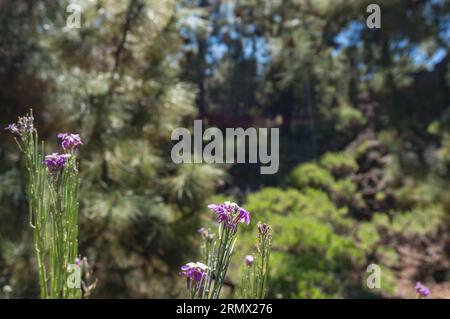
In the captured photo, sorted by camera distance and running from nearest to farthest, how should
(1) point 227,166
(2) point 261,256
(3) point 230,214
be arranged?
(3) point 230,214, (2) point 261,256, (1) point 227,166

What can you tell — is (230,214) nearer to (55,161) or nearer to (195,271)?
(195,271)

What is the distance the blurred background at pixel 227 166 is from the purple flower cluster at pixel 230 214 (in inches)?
68.8

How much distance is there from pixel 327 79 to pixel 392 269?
551 centimetres

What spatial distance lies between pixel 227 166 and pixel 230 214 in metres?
3.12

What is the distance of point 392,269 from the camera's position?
18.0ft

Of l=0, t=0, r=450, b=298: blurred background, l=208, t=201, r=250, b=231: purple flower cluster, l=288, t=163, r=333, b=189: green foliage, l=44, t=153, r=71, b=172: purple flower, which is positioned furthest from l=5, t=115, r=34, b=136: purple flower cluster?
l=288, t=163, r=333, b=189: green foliage

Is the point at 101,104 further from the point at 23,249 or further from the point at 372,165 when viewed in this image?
the point at 372,165

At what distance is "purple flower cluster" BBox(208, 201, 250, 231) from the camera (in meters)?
1.13

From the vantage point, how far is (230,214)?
1158 millimetres

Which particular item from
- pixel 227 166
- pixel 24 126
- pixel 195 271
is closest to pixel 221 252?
pixel 195 271

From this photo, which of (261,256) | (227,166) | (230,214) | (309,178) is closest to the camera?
(230,214)

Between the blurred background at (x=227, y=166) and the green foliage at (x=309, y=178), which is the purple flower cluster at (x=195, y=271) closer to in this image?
the blurred background at (x=227, y=166)

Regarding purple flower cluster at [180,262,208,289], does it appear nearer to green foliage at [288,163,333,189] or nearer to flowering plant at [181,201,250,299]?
flowering plant at [181,201,250,299]
